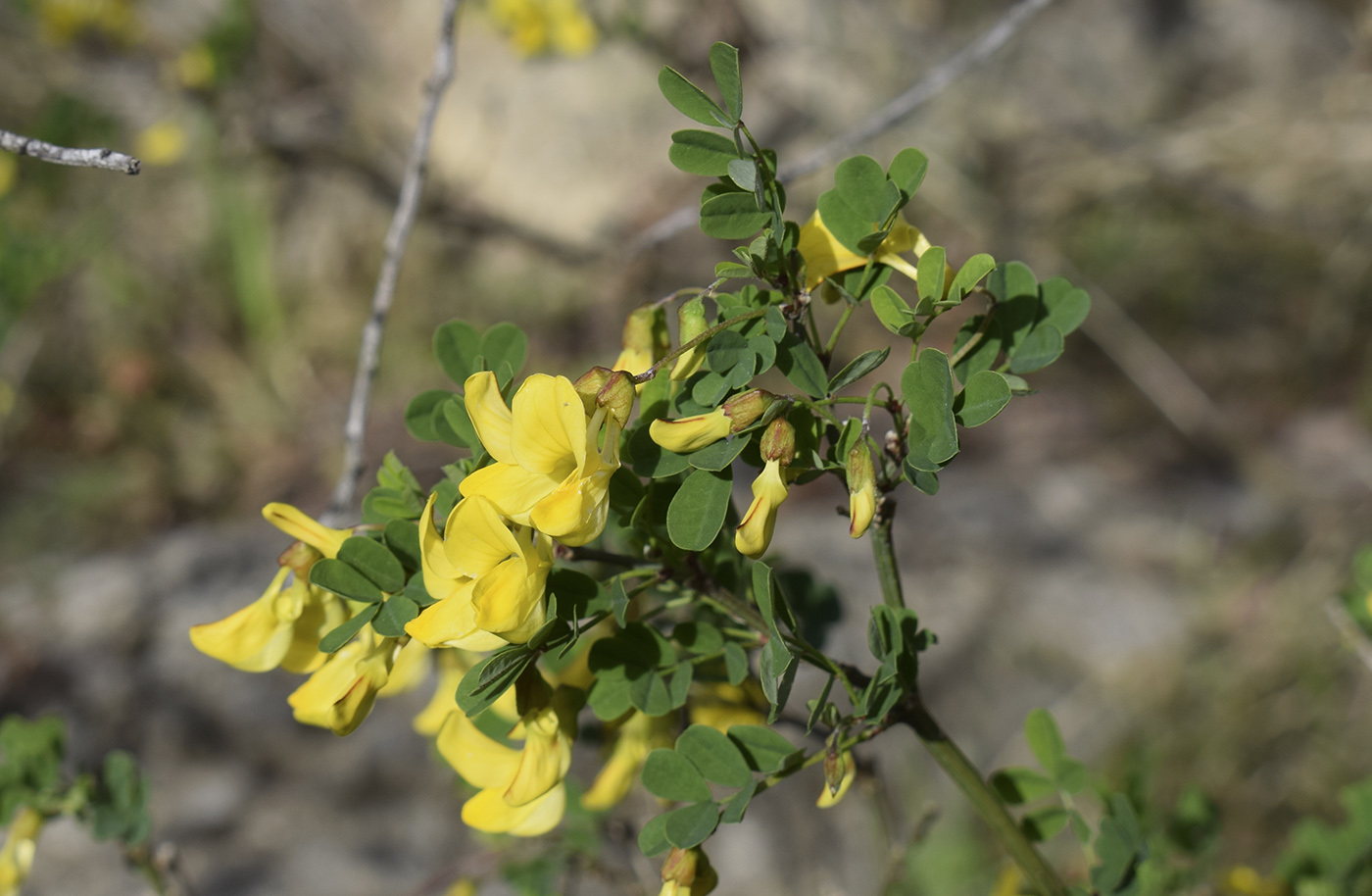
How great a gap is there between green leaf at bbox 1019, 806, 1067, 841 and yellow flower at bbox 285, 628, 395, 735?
490 millimetres

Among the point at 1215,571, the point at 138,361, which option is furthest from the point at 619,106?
the point at 1215,571

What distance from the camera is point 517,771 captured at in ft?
1.70

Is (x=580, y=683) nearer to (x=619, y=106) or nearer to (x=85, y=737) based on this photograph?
(x=85, y=737)

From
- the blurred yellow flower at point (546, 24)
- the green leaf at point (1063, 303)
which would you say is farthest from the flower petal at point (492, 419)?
the blurred yellow flower at point (546, 24)

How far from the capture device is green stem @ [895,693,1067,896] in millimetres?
516

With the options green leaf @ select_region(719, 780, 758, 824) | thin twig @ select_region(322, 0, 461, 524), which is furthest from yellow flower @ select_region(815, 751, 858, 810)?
thin twig @ select_region(322, 0, 461, 524)

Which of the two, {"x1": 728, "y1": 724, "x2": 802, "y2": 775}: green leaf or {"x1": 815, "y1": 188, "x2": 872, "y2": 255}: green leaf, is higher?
{"x1": 815, "y1": 188, "x2": 872, "y2": 255}: green leaf

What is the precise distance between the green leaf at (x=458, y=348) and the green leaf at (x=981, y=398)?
297 mm

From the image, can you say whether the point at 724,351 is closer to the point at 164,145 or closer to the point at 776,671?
the point at 776,671

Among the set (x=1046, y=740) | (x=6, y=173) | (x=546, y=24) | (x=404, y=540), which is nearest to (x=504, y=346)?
(x=404, y=540)

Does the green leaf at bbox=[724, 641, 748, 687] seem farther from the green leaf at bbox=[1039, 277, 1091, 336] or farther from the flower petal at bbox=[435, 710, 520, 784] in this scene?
the green leaf at bbox=[1039, 277, 1091, 336]

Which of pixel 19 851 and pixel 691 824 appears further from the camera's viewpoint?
pixel 19 851

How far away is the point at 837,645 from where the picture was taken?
63.5 inches

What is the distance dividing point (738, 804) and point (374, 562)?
25 cm
